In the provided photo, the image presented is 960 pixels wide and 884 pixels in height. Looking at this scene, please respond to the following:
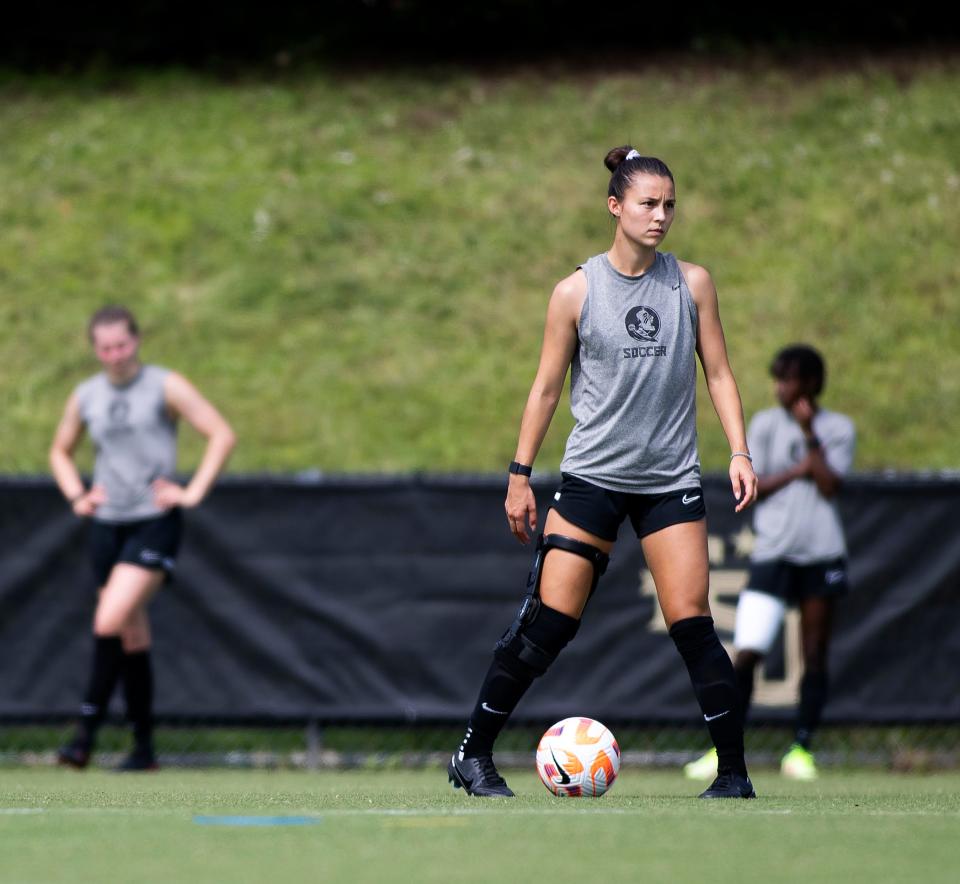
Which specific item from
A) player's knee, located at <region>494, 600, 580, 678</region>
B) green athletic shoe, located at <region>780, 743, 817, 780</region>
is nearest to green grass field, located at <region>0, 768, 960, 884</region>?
player's knee, located at <region>494, 600, 580, 678</region>

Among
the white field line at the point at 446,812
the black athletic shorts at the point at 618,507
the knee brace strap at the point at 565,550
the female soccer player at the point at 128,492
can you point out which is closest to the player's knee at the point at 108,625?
the female soccer player at the point at 128,492

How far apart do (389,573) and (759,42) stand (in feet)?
39.5

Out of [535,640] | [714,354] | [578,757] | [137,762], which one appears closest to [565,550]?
[535,640]

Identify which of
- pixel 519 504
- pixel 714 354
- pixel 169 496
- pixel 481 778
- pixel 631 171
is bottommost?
pixel 481 778

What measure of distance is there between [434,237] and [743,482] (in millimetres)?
11252

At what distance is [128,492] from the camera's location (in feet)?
30.7

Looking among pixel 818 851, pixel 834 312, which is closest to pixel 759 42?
pixel 834 312

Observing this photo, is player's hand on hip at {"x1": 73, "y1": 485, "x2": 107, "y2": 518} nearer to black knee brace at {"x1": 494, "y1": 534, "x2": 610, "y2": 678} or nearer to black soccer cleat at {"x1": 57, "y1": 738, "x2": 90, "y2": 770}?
black soccer cleat at {"x1": 57, "y1": 738, "x2": 90, "y2": 770}

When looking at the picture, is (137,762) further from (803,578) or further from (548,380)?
(548,380)

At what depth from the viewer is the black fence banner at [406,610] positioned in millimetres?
10352

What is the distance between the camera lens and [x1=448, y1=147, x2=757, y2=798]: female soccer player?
6043 mm

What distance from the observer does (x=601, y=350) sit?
6.08 meters

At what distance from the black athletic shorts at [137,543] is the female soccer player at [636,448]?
11.4 ft

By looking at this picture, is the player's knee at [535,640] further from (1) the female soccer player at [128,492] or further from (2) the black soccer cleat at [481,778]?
(1) the female soccer player at [128,492]
